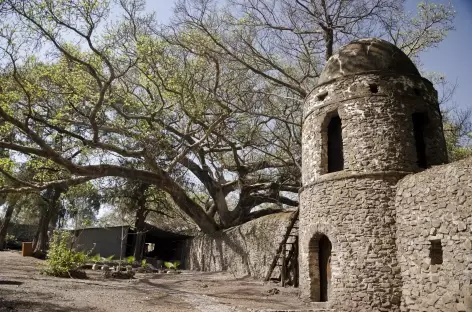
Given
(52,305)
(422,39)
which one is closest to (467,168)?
(52,305)

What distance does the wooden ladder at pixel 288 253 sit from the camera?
14500mm

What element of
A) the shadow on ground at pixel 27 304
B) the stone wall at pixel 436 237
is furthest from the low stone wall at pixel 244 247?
the shadow on ground at pixel 27 304

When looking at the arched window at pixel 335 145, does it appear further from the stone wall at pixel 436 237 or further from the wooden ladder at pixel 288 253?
the wooden ladder at pixel 288 253

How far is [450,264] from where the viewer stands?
816 cm

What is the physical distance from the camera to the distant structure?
27.7 ft

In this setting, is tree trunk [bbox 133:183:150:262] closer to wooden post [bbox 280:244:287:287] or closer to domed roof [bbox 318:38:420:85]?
wooden post [bbox 280:244:287:287]

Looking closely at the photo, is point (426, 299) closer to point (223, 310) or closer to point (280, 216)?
point (223, 310)

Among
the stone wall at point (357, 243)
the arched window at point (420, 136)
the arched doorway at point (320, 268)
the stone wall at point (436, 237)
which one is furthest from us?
the arched window at point (420, 136)

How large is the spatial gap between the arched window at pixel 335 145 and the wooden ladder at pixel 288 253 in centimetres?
375

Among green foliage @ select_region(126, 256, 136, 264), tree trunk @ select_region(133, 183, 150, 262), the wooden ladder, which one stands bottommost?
green foliage @ select_region(126, 256, 136, 264)

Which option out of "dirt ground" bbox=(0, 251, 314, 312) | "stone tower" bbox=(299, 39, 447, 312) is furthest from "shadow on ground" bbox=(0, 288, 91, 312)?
"stone tower" bbox=(299, 39, 447, 312)

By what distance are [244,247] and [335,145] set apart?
28.9 ft

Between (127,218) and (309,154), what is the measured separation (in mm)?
21167

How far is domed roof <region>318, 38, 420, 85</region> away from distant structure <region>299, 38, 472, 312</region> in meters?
0.03
